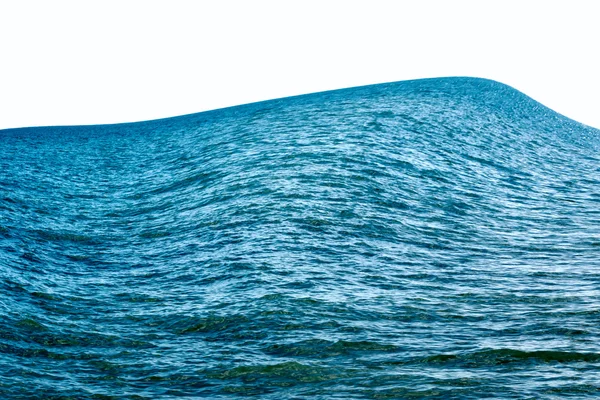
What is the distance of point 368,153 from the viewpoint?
86.2ft

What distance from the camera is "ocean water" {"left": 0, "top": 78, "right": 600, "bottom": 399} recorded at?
10281 millimetres

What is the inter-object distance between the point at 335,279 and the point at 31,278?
7240mm

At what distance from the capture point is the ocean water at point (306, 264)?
1028 centimetres

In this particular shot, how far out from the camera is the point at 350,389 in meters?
9.55

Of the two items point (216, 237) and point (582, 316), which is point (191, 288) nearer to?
point (216, 237)

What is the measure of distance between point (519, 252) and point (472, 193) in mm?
6198

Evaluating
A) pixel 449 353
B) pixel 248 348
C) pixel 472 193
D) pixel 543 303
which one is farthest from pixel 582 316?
pixel 472 193

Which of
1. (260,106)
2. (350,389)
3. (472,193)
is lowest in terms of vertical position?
(350,389)

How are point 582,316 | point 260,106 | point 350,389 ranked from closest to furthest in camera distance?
1. point 350,389
2. point 582,316
3. point 260,106

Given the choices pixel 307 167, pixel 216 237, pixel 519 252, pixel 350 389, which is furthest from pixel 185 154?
pixel 350 389

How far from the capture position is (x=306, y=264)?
1577cm

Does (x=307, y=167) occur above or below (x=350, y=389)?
above

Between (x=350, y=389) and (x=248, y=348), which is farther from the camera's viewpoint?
(x=248, y=348)

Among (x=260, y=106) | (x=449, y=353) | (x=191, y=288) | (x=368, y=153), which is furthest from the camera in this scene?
(x=260, y=106)
